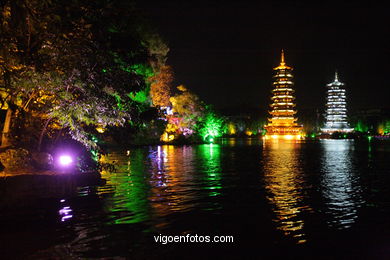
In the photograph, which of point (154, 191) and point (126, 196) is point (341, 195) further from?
point (126, 196)

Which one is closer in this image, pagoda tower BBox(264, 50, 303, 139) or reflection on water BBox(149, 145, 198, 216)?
reflection on water BBox(149, 145, 198, 216)

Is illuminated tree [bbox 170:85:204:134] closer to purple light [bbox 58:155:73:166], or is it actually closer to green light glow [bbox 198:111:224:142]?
green light glow [bbox 198:111:224:142]

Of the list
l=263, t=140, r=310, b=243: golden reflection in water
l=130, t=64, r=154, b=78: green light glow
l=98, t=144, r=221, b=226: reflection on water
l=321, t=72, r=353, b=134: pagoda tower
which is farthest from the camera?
l=321, t=72, r=353, b=134: pagoda tower

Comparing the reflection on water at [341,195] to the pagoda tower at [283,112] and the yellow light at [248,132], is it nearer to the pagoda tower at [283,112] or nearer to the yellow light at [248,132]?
the pagoda tower at [283,112]

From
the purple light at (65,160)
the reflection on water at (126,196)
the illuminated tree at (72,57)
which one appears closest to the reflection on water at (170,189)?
the reflection on water at (126,196)

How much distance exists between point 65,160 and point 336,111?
457ft

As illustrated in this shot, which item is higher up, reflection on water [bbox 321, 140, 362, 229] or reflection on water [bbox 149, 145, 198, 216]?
reflection on water [bbox 149, 145, 198, 216]

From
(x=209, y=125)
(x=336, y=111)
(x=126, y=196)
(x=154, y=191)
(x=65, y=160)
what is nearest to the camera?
(x=126, y=196)

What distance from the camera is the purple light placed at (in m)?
17.7

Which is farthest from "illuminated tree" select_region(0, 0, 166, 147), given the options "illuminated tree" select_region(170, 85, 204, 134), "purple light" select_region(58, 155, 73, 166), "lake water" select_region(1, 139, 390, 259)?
"illuminated tree" select_region(170, 85, 204, 134)

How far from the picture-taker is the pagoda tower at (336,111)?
144 meters

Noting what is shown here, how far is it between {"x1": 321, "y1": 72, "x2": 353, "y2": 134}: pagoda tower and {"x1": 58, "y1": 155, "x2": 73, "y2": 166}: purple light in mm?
134993

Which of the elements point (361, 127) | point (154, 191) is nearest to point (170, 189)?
point (154, 191)

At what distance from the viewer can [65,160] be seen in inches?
701
